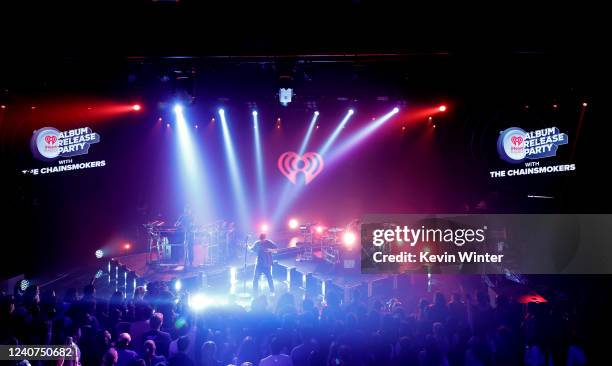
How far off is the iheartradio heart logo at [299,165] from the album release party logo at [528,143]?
6.53 metres

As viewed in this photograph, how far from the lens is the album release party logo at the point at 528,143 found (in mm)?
10023

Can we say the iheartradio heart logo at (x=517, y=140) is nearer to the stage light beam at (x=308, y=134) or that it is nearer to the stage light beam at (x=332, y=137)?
the stage light beam at (x=332, y=137)

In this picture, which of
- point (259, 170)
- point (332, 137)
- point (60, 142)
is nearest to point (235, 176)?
point (259, 170)

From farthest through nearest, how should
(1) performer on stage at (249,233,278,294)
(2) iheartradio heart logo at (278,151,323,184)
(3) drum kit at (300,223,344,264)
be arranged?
(2) iheartradio heart logo at (278,151,323,184)
(3) drum kit at (300,223,344,264)
(1) performer on stage at (249,233,278,294)

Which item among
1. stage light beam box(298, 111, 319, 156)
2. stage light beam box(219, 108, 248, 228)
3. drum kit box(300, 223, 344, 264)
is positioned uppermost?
stage light beam box(298, 111, 319, 156)

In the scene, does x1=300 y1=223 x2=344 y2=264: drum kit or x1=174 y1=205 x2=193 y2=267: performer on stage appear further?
x1=300 y1=223 x2=344 y2=264: drum kit

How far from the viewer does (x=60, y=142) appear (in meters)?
10.4

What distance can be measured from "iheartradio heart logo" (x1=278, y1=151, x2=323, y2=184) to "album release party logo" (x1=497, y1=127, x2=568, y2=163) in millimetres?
6525

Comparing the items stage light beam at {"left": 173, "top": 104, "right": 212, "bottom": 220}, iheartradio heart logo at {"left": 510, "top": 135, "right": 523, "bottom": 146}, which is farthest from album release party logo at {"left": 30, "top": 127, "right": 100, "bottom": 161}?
iheartradio heart logo at {"left": 510, "top": 135, "right": 523, "bottom": 146}

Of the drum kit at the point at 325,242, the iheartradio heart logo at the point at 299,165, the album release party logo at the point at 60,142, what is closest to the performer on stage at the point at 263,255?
the drum kit at the point at 325,242

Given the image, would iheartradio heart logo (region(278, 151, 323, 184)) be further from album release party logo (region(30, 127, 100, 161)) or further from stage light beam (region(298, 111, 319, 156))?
album release party logo (region(30, 127, 100, 161))

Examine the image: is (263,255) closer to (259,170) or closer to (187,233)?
Answer: (187,233)

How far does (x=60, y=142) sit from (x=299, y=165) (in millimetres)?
7824

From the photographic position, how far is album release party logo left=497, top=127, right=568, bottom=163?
32.9 ft
